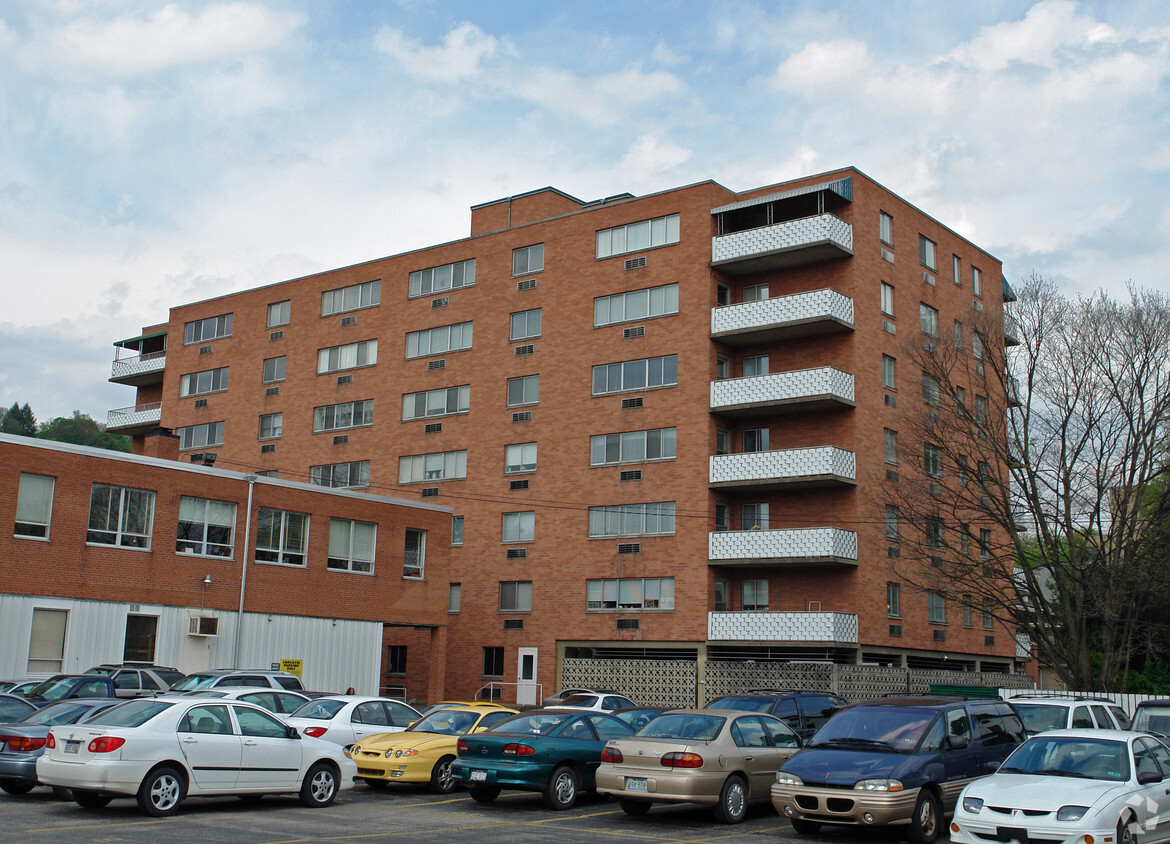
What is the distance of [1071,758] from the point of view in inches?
534

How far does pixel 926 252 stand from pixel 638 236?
37.0ft

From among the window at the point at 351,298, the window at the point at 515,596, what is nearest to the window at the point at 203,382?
the window at the point at 351,298

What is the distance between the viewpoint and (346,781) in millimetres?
17219

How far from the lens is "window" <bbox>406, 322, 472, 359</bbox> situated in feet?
159

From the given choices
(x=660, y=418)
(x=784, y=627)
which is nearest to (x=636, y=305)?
(x=660, y=418)

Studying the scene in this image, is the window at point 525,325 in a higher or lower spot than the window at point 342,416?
higher

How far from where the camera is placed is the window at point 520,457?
45219mm

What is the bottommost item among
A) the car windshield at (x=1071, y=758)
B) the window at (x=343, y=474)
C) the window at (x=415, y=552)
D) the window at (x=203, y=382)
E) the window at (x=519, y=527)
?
the car windshield at (x=1071, y=758)

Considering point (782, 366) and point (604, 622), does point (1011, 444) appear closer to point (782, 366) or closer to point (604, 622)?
point (782, 366)

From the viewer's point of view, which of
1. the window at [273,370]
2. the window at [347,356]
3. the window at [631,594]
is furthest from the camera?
the window at [273,370]

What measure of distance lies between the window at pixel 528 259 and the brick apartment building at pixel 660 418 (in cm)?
16

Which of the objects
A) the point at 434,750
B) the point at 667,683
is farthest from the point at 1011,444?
the point at 434,750

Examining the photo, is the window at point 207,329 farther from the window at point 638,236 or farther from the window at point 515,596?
the window at point 638,236

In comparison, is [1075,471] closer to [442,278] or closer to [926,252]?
[926,252]
